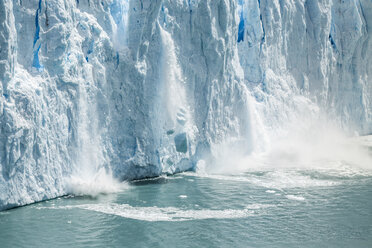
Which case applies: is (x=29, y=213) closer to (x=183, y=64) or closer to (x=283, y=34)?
(x=183, y=64)

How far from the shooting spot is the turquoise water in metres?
7.69

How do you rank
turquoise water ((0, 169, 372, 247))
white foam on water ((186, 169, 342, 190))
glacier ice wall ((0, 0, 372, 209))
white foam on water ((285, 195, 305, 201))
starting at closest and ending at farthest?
turquoise water ((0, 169, 372, 247)) < glacier ice wall ((0, 0, 372, 209)) < white foam on water ((285, 195, 305, 201)) < white foam on water ((186, 169, 342, 190))

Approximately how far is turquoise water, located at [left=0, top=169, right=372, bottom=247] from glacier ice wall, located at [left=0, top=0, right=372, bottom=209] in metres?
0.86

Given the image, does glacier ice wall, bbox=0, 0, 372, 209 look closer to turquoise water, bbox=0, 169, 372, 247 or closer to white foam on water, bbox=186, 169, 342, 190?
turquoise water, bbox=0, 169, 372, 247

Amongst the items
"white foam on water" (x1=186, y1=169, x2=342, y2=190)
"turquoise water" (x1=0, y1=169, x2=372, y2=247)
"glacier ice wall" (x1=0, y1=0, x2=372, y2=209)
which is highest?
"glacier ice wall" (x1=0, y1=0, x2=372, y2=209)

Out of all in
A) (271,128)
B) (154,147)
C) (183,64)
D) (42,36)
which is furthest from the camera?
(271,128)

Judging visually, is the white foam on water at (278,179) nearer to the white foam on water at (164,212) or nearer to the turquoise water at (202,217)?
the turquoise water at (202,217)

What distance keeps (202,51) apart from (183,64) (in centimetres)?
86

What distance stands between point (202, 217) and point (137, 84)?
13.9 ft

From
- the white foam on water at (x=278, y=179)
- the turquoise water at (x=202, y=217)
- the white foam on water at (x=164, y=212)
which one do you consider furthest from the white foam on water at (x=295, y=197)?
the white foam on water at (x=164, y=212)

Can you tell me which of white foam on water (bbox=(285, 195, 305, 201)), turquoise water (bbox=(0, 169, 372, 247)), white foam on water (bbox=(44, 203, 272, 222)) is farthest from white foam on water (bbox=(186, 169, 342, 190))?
white foam on water (bbox=(44, 203, 272, 222))

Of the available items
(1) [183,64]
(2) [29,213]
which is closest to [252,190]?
(1) [183,64]

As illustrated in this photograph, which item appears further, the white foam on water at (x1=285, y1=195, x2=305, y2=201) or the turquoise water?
the white foam on water at (x1=285, y1=195, x2=305, y2=201)

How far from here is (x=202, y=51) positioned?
539 inches
